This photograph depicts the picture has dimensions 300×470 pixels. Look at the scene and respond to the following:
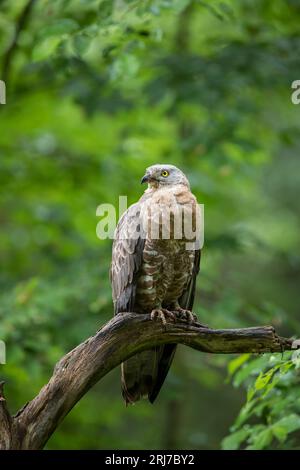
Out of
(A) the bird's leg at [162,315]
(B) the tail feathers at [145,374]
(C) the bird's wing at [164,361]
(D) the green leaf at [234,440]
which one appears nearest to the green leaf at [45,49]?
(C) the bird's wing at [164,361]

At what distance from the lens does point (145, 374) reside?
4863 millimetres

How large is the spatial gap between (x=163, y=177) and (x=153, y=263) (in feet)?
2.06

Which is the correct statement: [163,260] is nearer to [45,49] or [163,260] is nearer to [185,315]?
[185,315]

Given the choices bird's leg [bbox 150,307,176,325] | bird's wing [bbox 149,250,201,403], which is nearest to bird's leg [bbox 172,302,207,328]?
bird's leg [bbox 150,307,176,325]

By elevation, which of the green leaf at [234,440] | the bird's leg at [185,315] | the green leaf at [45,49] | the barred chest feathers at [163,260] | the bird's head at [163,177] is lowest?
the green leaf at [234,440]

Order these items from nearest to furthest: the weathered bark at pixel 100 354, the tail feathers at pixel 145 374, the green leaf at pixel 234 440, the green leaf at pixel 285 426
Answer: the weathered bark at pixel 100 354, the green leaf at pixel 285 426, the green leaf at pixel 234 440, the tail feathers at pixel 145 374

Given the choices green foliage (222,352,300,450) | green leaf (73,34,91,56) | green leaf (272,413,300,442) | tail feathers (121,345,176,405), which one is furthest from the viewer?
green leaf (73,34,91,56)

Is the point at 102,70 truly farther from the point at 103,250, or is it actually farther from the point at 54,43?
the point at 54,43

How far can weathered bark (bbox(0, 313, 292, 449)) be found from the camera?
364 cm

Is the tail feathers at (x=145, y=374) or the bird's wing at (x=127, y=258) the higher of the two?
the bird's wing at (x=127, y=258)

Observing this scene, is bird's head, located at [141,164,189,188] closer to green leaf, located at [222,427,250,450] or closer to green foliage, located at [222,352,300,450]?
green foliage, located at [222,352,300,450]

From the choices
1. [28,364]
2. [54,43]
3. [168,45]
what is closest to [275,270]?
[168,45]

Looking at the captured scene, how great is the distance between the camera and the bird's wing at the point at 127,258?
474 cm

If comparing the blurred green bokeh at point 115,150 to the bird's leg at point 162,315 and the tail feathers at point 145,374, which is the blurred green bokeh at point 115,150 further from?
the bird's leg at point 162,315
